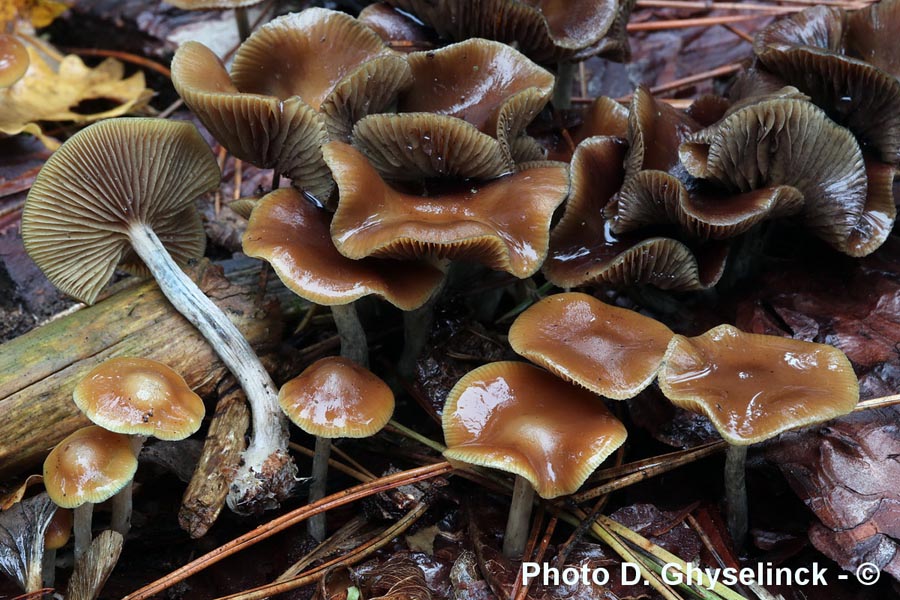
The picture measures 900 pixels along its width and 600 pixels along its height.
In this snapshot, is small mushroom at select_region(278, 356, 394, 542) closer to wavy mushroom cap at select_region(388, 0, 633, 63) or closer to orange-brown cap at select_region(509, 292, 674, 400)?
orange-brown cap at select_region(509, 292, 674, 400)

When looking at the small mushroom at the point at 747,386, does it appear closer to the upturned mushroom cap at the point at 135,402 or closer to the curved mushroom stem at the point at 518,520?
the curved mushroom stem at the point at 518,520

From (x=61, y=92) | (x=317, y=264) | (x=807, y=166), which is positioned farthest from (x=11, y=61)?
(x=807, y=166)

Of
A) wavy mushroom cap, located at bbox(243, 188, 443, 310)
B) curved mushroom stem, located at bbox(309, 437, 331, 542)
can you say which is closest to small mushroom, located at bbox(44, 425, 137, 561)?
curved mushroom stem, located at bbox(309, 437, 331, 542)

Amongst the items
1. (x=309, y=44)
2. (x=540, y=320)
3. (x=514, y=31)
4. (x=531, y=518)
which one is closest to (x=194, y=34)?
(x=309, y=44)

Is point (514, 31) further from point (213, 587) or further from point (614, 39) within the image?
point (213, 587)

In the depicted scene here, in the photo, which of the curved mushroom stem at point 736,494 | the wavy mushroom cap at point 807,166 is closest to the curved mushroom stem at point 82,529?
the curved mushroom stem at point 736,494

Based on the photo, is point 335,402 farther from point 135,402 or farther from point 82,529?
point 82,529
